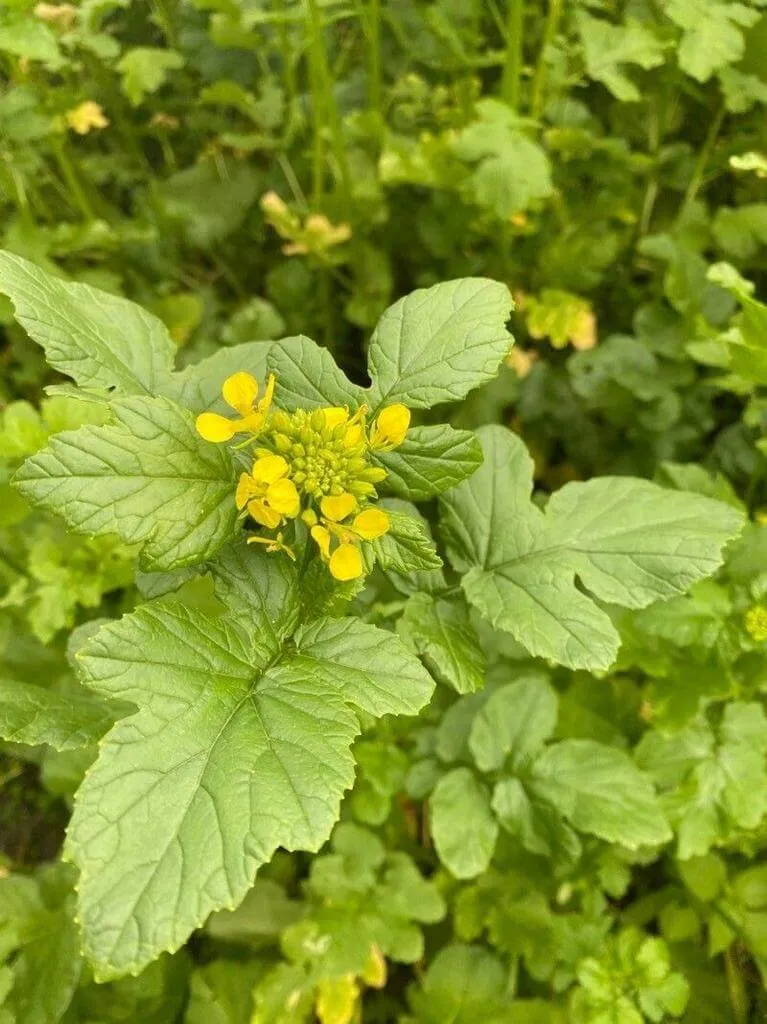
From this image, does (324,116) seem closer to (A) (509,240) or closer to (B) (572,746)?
(A) (509,240)

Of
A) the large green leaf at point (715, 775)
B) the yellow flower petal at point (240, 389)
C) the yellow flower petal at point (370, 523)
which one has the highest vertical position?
the yellow flower petal at point (240, 389)

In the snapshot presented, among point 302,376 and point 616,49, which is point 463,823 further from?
point 616,49

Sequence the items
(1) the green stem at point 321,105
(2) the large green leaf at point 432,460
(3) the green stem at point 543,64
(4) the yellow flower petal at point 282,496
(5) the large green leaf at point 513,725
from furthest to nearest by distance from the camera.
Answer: (3) the green stem at point 543,64, (1) the green stem at point 321,105, (5) the large green leaf at point 513,725, (2) the large green leaf at point 432,460, (4) the yellow flower petal at point 282,496

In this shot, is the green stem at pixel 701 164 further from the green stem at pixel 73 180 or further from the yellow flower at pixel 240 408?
the yellow flower at pixel 240 408

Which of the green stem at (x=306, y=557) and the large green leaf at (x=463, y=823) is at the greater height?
the green stem at (x=306, y=557)

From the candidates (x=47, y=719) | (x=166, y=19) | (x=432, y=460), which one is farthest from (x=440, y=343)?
(x=166, y=19)

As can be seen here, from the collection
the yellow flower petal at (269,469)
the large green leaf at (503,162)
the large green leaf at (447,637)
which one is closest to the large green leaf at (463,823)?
the large green leaf at (447,637)

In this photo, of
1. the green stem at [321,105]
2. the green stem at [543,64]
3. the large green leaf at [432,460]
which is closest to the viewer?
the large green leaf at [432,460]

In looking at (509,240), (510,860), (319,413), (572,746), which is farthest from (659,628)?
(509,240)
